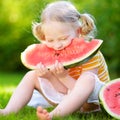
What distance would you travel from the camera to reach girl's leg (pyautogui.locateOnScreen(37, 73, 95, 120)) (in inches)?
147

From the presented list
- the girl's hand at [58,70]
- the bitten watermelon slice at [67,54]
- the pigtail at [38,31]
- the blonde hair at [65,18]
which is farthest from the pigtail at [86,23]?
the girl's hand at [58,70]

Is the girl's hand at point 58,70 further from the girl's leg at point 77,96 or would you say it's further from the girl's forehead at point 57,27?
the girl's forehead at point 57,27

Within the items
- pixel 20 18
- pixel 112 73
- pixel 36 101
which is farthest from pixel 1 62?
pixel 36 101

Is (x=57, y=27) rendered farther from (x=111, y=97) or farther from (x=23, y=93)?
(x=111, y=97)

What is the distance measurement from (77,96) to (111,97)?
1.13 feet

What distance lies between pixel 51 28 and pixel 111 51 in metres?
7.10

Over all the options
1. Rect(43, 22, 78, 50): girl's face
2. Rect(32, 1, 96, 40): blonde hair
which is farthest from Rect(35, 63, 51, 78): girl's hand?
Rect(32, 1, 96, 40): blonde hair

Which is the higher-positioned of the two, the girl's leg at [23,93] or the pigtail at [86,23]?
the pigtail at [86,23]

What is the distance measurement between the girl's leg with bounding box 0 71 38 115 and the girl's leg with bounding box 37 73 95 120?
39 cm

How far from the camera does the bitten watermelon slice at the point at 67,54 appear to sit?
3957 mm

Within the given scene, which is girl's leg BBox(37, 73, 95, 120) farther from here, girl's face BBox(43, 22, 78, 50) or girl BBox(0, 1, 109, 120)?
girl's face BBox(43, 22, 78, 50)

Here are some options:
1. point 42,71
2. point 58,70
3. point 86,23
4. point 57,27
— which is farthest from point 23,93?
point 86,23

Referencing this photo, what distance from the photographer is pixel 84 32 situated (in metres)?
4.26

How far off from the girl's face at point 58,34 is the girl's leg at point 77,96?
364 mm
